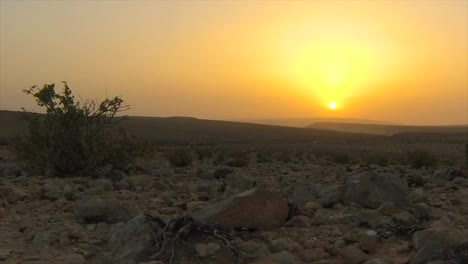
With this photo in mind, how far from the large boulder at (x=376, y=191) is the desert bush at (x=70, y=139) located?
262 inches

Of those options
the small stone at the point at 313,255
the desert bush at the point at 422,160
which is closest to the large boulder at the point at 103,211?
the small stone at the point at 313,255

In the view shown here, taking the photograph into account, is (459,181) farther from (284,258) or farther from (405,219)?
(284,258)

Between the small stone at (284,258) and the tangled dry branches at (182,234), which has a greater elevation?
the tangled dry branches at (182,234)

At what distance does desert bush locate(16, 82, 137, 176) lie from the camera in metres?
11.8

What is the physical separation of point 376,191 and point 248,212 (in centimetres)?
252

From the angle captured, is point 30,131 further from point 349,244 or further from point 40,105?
point 349,244

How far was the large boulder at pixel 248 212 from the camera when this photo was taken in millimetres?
5684

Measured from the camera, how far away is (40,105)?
13.1 meters

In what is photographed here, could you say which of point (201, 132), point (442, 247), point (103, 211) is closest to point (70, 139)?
point (103, 211)

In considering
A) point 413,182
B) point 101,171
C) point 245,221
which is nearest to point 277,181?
point 413,182

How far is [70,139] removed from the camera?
12.1 metres

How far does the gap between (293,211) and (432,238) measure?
2.11m

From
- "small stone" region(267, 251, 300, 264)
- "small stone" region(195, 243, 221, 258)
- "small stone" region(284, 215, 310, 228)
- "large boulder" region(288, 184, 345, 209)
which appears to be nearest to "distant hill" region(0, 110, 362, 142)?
"large boulder" region(288, 184, 345, 209)

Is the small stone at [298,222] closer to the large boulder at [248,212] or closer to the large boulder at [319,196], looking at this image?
the large boulder at [248,212]
